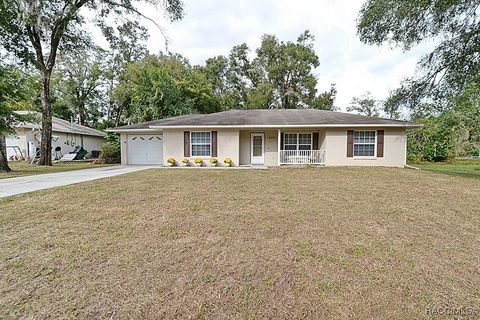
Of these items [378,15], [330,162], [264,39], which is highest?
[264,39]

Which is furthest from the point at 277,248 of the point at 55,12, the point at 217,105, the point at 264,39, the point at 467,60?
the point at 264,39

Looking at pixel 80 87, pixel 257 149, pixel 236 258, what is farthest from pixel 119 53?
pixel 236 258

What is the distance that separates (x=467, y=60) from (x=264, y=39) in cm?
2342

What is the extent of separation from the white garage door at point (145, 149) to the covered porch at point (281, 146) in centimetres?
567

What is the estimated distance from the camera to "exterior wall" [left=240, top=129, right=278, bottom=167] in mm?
14992

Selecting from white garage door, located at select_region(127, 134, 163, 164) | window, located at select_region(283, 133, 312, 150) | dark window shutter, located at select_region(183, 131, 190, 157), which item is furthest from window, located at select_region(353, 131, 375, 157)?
white garage door, located at select_region(127, 134, 163, 164)

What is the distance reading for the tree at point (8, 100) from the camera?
10611mm

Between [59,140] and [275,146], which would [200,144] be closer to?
[275,146]

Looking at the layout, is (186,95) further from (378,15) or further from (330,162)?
(378,15)

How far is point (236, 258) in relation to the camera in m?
3.05

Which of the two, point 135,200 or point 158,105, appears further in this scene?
point 158,105

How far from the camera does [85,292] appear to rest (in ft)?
7.85

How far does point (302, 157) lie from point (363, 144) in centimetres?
350

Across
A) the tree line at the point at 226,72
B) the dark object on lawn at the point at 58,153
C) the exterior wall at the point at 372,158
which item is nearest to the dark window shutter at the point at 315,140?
the exterior wall at the point at 372,158
